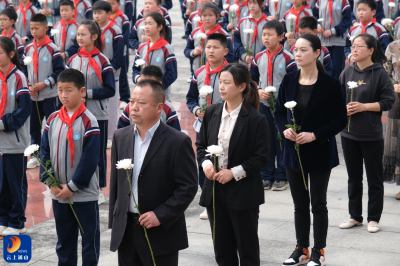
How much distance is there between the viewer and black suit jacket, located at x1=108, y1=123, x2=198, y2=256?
13.7ft

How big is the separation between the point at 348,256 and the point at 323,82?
1.85m

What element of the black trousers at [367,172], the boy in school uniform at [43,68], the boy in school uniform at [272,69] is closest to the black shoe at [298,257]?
the black trousers at [367,172]

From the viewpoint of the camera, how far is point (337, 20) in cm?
1177

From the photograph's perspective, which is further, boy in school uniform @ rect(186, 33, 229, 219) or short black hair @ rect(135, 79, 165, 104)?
boy in school uniform @ rect(186, 33, 229, 219)

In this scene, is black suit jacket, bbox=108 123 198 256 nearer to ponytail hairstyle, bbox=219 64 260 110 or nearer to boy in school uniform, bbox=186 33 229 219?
ponytail hairstyle, bbox=219 64 260 110

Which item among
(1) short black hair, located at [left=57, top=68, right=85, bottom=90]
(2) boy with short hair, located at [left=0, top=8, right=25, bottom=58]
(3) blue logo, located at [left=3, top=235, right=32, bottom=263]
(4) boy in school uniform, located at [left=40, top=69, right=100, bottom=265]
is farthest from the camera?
(2) boy with short hair, located at [left=0, top=8, right=25, bottom=58]

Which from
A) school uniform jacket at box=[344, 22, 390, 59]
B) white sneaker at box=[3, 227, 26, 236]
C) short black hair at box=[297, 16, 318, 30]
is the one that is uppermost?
short black hair at box=[297, 16, 318, 30]

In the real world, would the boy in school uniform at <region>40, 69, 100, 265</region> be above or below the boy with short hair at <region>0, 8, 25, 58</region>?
below

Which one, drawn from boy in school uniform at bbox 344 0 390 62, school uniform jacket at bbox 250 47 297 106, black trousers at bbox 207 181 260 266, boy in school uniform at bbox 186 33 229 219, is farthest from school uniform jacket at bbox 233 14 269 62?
black trousers at bbox 207 181 260 266

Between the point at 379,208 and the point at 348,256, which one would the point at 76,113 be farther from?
the point at 379,208

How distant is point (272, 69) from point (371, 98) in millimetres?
1988

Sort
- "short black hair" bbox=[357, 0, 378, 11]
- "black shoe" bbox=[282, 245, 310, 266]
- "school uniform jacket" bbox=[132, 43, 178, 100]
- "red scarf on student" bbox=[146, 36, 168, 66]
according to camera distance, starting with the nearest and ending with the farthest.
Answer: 1. "black shoe" bbox=[282, 245, 310, 266]
2. "school uniform jacket" bbox=[132, 43, 178, 100]
3. "red scarf on student" bbox=[146, 36, 168, 66]
4. "short black hair" bbox=[357, 0, 378, 11]

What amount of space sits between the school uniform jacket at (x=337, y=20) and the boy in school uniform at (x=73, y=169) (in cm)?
731

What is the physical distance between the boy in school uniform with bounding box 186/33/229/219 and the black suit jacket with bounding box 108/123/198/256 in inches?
107
